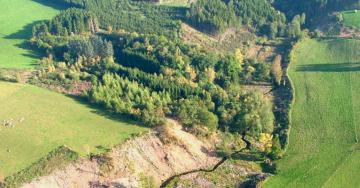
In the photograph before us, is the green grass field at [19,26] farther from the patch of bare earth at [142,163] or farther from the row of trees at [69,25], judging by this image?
the patch of bare earth at [142,163]

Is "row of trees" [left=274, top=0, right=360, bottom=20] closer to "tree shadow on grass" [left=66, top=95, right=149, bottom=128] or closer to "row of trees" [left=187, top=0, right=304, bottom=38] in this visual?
"row of trees" [left=187, top=0, right=304, bottom=38]

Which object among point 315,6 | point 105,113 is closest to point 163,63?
point 105,113

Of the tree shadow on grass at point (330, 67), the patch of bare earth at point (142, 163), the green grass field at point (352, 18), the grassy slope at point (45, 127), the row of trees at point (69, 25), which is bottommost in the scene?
the patch of bare earth at point (142, 163)

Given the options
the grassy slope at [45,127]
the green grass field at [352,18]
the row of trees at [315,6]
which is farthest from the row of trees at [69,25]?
the green grass field at [352,18]

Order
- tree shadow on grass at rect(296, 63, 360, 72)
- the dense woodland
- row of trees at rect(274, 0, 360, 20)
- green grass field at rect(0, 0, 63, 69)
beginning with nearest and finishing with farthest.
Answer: the dense woodland, tree shadow on grass at rect(296, 63, 360, 72), green grass field at rect(0, 0, 63, 69), row of trees at rect(274, 0, 360, 20)

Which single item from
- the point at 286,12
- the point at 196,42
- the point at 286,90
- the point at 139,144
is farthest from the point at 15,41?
the point at 286,12

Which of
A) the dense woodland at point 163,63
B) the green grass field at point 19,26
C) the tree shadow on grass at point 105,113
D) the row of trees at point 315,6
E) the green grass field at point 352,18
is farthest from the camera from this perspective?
the row of trees at point 315,6

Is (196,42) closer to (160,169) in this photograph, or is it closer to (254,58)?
(254,58)

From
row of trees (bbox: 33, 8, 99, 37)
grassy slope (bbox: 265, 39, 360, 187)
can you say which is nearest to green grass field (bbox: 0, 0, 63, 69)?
row of trees (bbox: 33, 8, 99, 37)

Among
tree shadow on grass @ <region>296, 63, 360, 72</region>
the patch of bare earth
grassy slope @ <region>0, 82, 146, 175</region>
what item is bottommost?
the patch of bare earth
